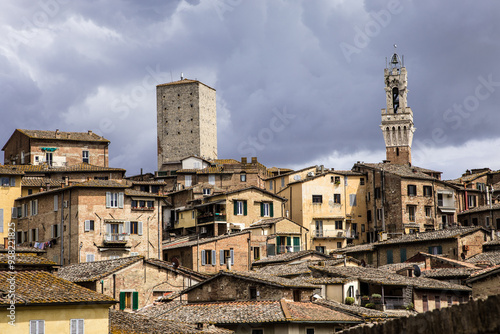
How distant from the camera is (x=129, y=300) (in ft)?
189

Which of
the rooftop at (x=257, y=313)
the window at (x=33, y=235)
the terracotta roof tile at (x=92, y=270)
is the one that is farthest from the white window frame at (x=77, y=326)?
the window at (x=33, y=235)

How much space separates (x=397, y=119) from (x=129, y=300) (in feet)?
274

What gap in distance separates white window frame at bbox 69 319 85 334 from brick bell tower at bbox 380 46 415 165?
332 feet

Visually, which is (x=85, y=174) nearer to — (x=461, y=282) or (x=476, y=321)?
(x=461, y=282)

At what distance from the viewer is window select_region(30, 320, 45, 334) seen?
94.5 ft

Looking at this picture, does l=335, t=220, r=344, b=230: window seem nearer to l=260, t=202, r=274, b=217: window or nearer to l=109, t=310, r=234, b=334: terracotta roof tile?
l=260, t=202, r=274, b=217: window

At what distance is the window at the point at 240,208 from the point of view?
89.7 metres

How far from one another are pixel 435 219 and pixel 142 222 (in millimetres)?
35076

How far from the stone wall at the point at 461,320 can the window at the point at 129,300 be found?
132 ft

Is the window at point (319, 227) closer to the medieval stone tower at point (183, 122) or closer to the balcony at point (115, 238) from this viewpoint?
the balcony at point (115, 238)

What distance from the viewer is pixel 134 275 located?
190ft

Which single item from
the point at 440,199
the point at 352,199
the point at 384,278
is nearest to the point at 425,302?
the point at 384,278

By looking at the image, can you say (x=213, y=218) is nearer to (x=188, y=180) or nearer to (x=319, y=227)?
(x=319, y=227)

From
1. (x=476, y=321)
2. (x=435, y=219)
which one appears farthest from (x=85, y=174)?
(x=476, y=321)
